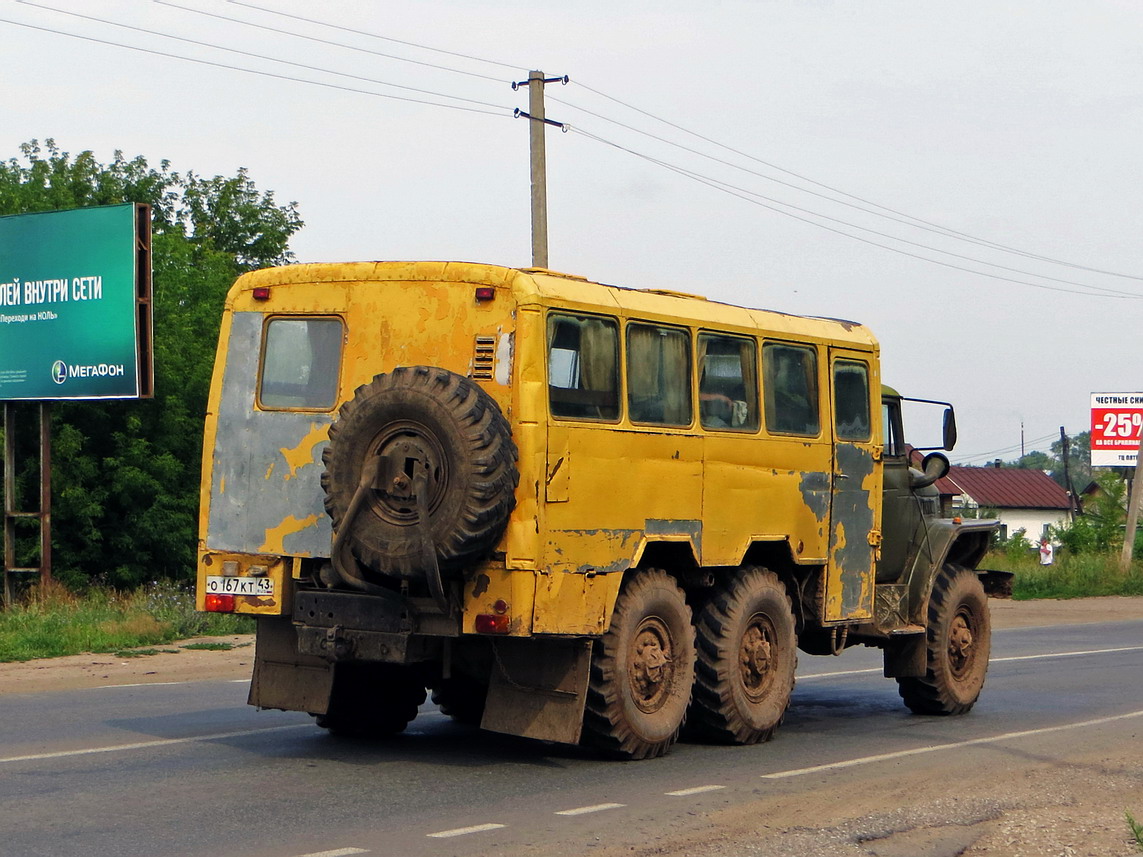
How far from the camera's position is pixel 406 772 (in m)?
9.52

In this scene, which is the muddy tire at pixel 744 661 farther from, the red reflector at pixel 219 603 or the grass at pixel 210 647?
the grass at pixel 210 647

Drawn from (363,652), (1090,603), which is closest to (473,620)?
(363,652)

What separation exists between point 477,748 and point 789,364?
136 inches

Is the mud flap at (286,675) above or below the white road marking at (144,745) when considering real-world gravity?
above

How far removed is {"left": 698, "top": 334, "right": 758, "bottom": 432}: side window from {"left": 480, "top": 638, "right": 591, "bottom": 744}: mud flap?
190cm

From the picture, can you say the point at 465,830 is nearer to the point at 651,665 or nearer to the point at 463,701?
the point at 651,665

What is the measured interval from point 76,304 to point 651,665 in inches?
599

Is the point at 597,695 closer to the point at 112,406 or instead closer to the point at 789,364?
the point at 789,364

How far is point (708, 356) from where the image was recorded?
10.7 meters

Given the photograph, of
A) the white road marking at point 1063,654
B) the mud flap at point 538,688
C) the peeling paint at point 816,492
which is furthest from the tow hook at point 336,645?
the white road marking at point 1063,654

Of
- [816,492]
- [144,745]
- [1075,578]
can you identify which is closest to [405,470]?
[144,745]

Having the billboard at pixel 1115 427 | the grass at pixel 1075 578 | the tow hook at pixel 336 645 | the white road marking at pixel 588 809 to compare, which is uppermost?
the billboard at pixel 1115 427

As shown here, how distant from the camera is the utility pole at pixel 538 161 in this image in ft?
79.9

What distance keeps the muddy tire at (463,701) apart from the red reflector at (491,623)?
7.49ft
